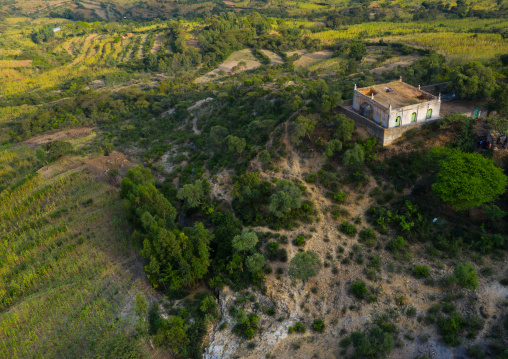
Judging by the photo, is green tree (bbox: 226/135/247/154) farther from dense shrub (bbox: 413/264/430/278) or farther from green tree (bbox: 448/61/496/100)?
green tree (bbox: 448/61/496/100)

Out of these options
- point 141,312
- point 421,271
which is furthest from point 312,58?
point 141,312

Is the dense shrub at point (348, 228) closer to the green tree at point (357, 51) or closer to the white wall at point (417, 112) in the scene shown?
the white wall at point (417, 112)

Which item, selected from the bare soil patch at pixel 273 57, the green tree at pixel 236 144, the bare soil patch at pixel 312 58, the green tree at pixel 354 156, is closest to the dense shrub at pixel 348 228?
the green tree at pixel 354 156

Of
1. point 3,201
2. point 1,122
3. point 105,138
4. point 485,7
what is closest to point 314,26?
point 485,7

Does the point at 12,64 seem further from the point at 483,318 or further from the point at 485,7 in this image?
the point at 485,7

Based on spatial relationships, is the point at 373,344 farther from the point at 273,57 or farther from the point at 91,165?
the point at 273,57

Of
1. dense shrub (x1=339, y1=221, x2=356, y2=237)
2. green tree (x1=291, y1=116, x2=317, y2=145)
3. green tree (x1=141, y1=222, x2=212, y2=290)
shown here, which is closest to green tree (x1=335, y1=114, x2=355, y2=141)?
green tree (x1=291, y1=116, x2=317, y2=145)
